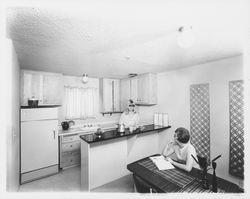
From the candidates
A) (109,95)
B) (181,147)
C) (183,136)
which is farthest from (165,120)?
(109,95)

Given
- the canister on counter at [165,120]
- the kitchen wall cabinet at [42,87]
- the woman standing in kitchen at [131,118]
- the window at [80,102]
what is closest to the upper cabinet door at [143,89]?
the woman standing in kitchen at [131,118]

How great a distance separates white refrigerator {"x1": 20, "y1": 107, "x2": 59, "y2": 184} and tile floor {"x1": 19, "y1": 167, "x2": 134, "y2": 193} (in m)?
0.17

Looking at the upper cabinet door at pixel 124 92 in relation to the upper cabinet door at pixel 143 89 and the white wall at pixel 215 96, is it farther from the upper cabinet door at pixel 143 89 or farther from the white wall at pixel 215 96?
the white wall at pixel 215 96

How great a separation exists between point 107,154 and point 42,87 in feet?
7.40

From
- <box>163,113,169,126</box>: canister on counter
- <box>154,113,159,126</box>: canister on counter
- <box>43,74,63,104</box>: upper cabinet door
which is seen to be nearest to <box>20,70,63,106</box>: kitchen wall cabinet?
<box>43,74,63,104</box>: upper cabinet door

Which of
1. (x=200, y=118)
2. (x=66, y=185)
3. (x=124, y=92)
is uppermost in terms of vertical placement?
(x=124, y=92)

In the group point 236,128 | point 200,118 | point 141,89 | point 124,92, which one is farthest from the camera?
point 124,92

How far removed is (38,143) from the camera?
2.86 m

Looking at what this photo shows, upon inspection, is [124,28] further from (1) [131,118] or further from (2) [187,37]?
(1) [131,118]

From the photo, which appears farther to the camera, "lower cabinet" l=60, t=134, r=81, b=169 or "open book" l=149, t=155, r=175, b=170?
"lower cabinet" l=60, t=134, r=81, b=169

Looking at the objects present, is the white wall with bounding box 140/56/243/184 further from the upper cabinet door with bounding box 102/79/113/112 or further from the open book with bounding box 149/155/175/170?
the upper cabinet door with bounding box 102/79/113/112

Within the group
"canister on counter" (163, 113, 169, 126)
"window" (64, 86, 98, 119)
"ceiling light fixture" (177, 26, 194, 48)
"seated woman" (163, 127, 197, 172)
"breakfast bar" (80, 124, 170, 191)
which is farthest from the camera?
"window" (64, 86, 98, 119)

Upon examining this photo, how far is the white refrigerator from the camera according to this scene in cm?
272

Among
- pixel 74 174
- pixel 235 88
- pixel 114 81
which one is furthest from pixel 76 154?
pixel 235 88
